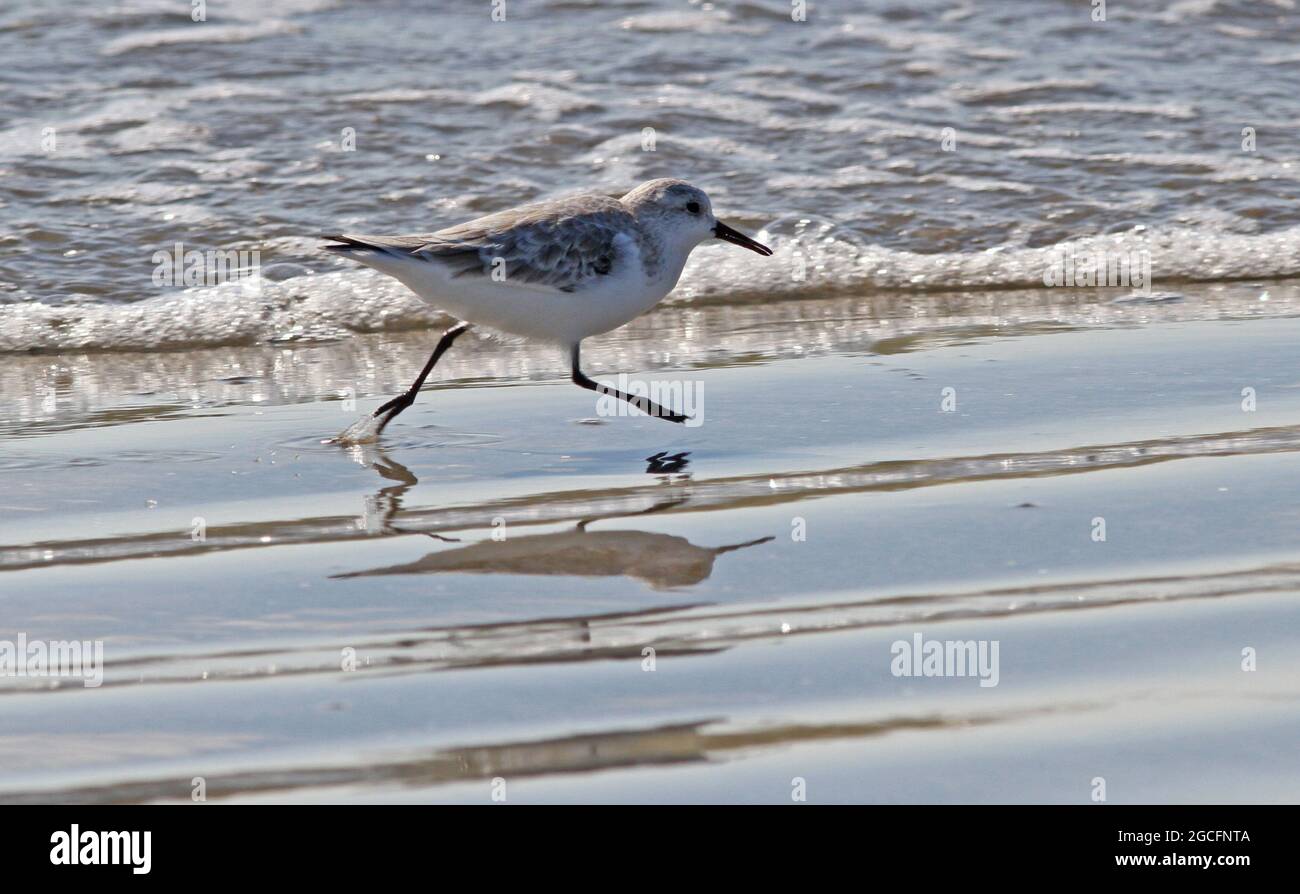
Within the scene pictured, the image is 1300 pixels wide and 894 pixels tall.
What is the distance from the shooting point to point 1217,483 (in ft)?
15.6

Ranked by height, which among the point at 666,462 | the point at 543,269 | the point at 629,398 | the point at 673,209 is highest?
the point at 673,209

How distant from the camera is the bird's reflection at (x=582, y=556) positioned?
13.6ft

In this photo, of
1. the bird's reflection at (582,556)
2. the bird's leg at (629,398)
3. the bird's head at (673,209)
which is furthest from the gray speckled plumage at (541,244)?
the bird's reflection at (582,556)

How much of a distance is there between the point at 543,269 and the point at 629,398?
→ 55 centimetres

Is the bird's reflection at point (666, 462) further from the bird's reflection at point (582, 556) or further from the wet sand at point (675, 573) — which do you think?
the bird's reflection at point (582, 556)

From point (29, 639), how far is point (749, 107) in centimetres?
739

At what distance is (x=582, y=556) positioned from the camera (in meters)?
4.30

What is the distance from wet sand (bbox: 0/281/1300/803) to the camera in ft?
10.1

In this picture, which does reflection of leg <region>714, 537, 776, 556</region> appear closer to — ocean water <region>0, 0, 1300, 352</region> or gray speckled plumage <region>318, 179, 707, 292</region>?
gray speckled plumage <region>318, 179, 707, 292</region>

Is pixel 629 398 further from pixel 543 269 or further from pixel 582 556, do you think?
pixel 582 556

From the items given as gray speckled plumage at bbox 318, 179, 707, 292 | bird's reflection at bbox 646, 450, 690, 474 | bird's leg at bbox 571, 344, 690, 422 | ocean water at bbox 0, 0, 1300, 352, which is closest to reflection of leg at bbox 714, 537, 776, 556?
bird's reflection at bbox 646, 450, 690, 474

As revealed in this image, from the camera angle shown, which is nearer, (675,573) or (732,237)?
(675,573)

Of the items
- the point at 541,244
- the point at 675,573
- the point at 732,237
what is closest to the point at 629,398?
the point at 541,244

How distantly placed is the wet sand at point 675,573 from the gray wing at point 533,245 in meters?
0.56
